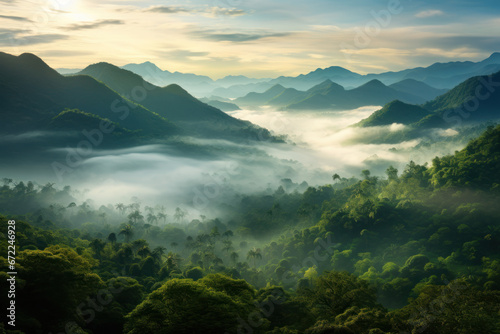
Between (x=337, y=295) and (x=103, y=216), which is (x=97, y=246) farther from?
(x=337, y=295)

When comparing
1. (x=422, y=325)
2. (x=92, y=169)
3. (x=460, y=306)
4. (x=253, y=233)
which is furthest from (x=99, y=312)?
(x=92, y=169)

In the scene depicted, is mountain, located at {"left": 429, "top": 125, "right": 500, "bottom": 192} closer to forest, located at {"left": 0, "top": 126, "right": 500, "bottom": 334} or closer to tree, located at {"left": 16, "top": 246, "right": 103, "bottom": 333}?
forest, located at {"left": 0, "top": 126, "right": 500, "bottom": 334}

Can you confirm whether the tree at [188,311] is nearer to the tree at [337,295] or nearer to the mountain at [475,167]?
the tree at [337,295]

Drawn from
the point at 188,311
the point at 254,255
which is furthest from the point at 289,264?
the point at 188,311

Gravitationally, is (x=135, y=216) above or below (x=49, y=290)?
below

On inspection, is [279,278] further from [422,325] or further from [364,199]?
[422,325]

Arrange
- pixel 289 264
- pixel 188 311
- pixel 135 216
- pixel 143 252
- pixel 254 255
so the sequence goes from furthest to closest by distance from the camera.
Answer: pixel 135 216, pixel 254 255, pixel 289 264, pixel 143 252, pixel 188 311

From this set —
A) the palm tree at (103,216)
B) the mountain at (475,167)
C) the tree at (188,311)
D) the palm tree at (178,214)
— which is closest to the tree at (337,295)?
the tree at (188,311)

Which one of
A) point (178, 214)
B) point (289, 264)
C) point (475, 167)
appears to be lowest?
point (178, 214)

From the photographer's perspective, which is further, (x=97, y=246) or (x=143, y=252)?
(x=143, y=252)
